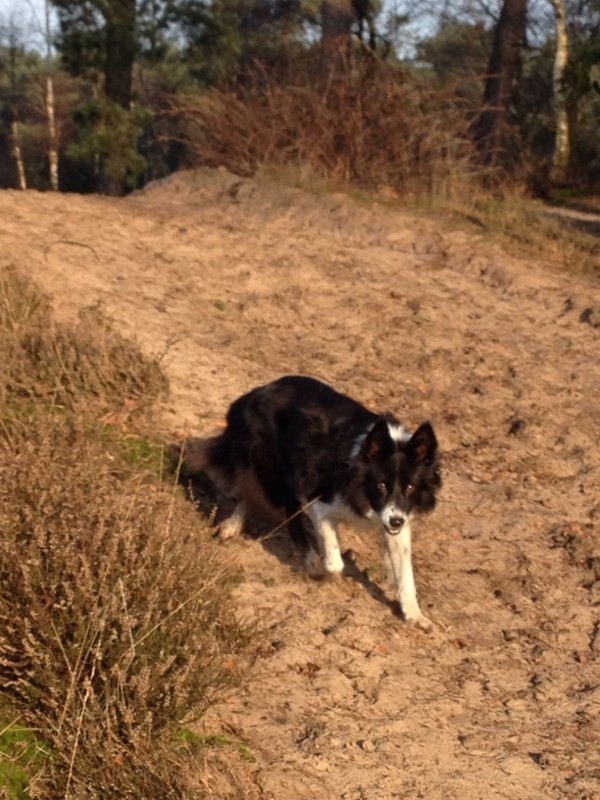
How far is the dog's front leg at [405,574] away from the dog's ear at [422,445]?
0.39 m

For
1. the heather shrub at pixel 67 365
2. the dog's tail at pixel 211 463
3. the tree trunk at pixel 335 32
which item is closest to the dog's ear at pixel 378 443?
the dog's tail at pixel 211 463

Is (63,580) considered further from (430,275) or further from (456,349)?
(430,275)

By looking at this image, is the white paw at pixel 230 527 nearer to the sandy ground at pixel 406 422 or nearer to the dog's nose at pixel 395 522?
the sandy ground at pixel 406 422

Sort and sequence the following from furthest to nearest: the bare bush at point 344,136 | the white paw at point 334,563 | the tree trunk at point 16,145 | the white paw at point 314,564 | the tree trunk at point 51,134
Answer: the tree trunk at point 16,145 → the tree trunk at point 51,134 → the bare bush at point 344,136 → the white paw at point 314,564 → the white paw at point 334,563

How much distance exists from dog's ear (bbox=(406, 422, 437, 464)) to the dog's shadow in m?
0.88

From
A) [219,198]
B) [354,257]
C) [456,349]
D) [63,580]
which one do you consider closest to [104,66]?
[219,198]

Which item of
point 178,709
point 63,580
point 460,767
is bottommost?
point 460,767

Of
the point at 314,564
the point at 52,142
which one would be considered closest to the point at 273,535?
the point at 314,564

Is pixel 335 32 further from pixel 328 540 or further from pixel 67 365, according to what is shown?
pixel 328 540

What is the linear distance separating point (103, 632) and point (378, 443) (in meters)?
2.18

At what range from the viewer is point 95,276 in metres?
10.2

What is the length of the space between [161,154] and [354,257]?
2010 cm

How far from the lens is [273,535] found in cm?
673

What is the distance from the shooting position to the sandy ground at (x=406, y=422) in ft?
16.3
